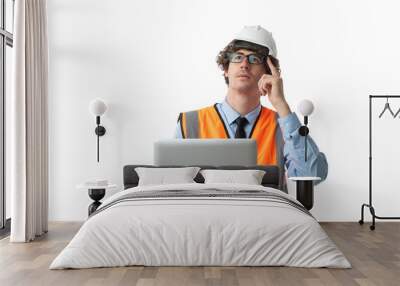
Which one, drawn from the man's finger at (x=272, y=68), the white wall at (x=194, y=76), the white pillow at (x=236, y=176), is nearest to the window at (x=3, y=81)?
the white wall at (x=194, y=76)

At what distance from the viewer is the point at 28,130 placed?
566cm

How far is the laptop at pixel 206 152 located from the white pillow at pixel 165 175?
391mm

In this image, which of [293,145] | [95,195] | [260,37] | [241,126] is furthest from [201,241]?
[260,37]

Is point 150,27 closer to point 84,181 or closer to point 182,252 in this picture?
point 84,181

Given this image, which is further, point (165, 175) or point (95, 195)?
point (95, 195)

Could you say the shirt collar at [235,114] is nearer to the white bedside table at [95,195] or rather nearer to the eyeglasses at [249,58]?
the eyeglasses at [249,58]

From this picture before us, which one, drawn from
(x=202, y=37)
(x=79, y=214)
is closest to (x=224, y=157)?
(x=202, y=37)

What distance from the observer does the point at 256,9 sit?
273 inches

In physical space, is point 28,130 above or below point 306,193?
→ above

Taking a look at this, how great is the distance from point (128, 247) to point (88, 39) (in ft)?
11.8

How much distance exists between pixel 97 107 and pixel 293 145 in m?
2.42

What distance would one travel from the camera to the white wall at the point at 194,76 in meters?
6.89

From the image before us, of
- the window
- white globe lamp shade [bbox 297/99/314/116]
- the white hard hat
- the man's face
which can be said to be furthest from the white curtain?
white globe lamp shade [bbox 297/99/314/116]

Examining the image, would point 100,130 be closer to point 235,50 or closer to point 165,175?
point 165,175
